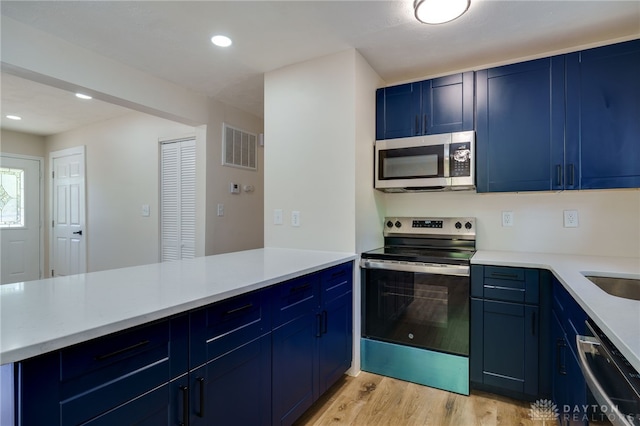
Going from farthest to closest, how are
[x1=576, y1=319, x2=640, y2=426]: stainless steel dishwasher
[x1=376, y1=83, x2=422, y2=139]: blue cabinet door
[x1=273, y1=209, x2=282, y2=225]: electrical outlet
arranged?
[x1=273, y1=209, x2=282, y2=225]: electrical outlet
[x1=376, y1=83, x2=422, y2=139]: blue cabinet door
[x1=576, y1=319, x2=640, y2=426]: stainless steel dishwasher

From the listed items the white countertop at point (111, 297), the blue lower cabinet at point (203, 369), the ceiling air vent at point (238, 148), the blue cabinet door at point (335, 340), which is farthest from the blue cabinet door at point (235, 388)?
the ceiling air vent at point (238, 148)

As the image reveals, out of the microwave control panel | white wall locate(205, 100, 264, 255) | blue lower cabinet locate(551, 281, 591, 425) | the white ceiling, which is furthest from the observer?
white wall locate(205, 100, 264, 255)

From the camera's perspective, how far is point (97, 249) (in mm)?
4332

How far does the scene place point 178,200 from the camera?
3645 mm

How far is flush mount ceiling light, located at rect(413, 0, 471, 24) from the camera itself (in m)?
1.71

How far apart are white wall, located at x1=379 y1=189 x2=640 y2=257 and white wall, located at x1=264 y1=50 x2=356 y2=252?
32.7 inches

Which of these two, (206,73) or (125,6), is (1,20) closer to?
(125,6)

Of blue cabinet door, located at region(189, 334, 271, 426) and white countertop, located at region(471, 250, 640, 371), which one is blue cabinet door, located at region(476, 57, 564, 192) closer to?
white countertop, located at region(471, 250, 640, 371)

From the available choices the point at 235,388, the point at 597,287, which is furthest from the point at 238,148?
the point at 597,287

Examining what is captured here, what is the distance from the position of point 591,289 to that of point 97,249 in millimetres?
5080

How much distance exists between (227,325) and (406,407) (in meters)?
1.37

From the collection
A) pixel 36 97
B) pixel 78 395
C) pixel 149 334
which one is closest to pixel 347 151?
pixel 149 334

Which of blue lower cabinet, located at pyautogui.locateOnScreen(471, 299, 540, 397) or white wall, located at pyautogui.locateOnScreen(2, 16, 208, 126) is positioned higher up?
white wall, located at pyautogui.locateOnScreen(2, 16, 208, 126)

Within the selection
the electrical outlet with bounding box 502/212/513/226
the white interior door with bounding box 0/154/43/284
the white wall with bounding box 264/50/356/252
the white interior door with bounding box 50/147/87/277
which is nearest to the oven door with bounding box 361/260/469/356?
the white wall with bounding box 264/50/356/252
